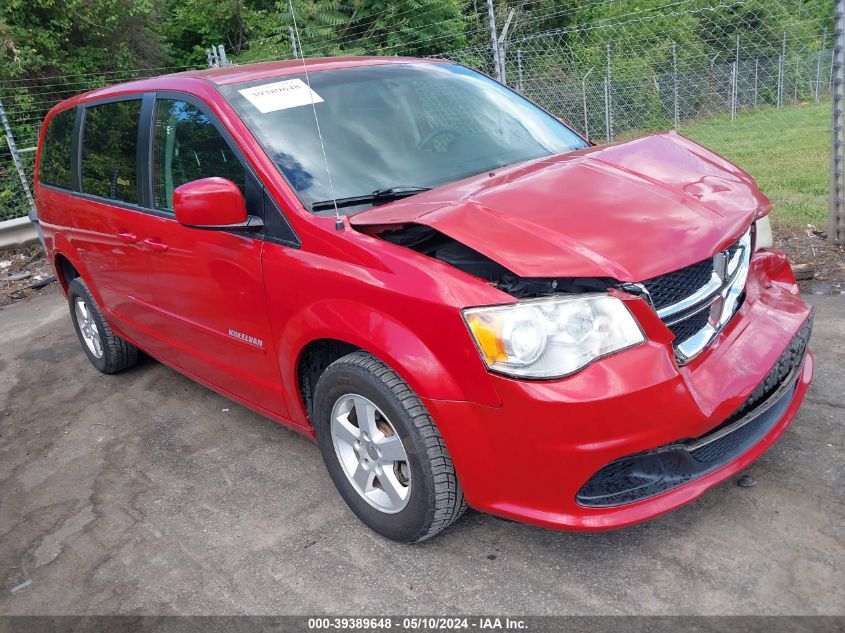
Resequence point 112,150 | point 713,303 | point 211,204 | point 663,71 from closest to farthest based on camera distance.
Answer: point 713,303
point 211,204
point 112,150
point 663,71

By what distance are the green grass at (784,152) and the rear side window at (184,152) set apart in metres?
4.84

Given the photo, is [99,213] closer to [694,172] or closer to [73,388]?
[73,388]

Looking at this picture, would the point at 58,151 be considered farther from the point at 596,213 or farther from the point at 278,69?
the point at 596,213

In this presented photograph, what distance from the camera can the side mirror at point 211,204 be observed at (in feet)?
8.98

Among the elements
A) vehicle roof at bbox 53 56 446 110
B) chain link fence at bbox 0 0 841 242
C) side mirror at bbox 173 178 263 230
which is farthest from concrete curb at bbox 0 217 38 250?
side mirror at bbox 173 178 263 230

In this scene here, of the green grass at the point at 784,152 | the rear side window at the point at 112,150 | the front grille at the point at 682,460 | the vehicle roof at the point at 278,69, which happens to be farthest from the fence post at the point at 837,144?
the rear side window at the point at 112,150

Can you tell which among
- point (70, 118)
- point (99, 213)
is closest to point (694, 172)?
point (99, 213)

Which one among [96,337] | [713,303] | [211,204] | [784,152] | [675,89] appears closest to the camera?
[713,303]

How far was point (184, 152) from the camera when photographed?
334 centimetres

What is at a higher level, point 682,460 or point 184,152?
point 184,152

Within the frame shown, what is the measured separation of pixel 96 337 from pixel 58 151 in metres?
1.26

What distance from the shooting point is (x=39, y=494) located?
3.53m

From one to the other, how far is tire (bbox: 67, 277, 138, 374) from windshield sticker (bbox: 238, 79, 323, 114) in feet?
7.20

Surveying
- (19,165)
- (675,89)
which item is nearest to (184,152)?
(19,165)
